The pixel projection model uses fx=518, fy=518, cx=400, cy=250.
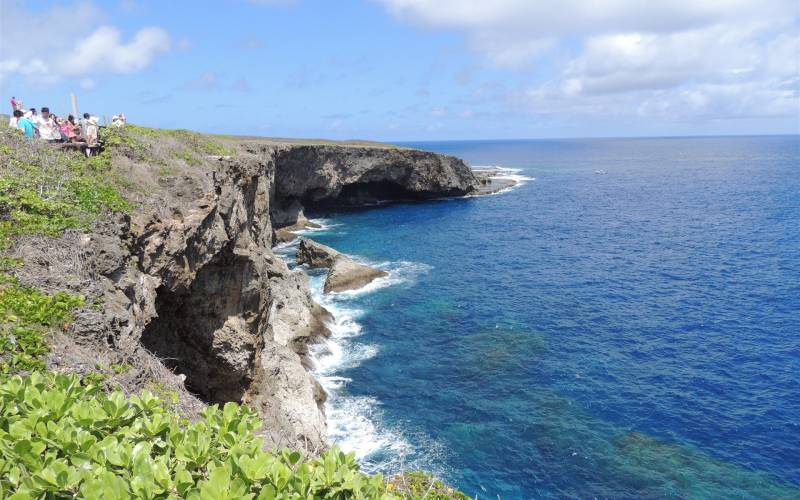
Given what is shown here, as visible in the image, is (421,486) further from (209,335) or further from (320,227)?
(320,227)

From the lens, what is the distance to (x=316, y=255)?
57281mm

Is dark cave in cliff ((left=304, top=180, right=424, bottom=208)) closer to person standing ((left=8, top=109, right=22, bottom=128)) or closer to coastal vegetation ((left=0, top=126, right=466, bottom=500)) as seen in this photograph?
person standing ((left=8, top=109, right=22, bottom=128))

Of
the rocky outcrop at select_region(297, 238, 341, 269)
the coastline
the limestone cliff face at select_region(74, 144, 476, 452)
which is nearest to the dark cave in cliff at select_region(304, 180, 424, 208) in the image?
the coastline

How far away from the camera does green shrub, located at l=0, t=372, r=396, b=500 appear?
5773mm

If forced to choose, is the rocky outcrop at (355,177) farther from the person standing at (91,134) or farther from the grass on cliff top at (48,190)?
the grass on cliff top at (48,190)

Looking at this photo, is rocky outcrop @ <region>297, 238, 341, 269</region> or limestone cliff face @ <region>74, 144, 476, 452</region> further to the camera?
rocky outcrop @ <region>297, 238, 341, 269</region>

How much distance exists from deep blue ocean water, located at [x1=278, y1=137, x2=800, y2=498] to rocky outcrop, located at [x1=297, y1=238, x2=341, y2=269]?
12.3ft

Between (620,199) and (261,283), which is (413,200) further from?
(261,283)

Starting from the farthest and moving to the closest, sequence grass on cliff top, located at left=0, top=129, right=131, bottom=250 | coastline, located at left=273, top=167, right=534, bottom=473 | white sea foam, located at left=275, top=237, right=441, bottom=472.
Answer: coastline, located at left=273, top=167, right=534, bottom=473
white sea foam, located at left=275, top=237, right=441, bottom=472
grass on cliff top, located at left=0, top=129, right=131, bottom=250

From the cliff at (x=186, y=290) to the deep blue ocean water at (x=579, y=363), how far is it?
5.04 m

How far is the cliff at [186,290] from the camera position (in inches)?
491

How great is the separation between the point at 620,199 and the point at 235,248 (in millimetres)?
94228

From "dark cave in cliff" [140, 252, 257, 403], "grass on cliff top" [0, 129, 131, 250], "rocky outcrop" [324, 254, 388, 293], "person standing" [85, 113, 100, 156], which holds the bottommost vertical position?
"rocky outcrop" [324, 254, 388, 293]

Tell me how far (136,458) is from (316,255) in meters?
51.4
